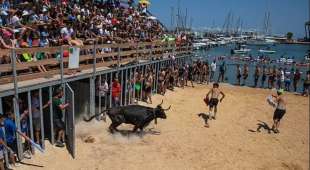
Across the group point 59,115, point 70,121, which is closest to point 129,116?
point 70,121

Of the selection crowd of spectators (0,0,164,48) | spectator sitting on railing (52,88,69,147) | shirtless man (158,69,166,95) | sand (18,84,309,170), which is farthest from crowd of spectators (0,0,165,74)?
sand (18,84,309,170)

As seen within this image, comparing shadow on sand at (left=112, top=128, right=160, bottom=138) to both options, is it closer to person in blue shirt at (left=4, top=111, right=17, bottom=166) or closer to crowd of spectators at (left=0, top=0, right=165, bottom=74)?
crowd of spectators at (left=0, top=0, right=165, bottom=74)

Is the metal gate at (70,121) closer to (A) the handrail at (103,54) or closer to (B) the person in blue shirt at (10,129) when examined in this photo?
(A) the handrail at (103,54)

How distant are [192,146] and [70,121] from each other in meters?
4.68

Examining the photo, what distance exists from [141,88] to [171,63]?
256 inches

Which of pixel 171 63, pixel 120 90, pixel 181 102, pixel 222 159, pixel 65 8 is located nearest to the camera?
pixel 222 159

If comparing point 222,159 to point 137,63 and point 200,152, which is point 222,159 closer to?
point 200,152

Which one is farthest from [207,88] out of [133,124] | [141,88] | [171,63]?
[133,124]

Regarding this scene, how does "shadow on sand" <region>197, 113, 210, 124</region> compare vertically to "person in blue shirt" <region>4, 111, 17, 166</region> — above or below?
below

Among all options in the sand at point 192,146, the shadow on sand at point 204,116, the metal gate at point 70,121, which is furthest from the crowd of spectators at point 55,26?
the shadow on sand at point 204,116

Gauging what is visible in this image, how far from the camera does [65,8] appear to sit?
17125 millimetres

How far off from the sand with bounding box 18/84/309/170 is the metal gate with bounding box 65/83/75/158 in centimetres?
30

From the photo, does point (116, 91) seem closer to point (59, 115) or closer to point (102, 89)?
Answer: point (102, 89)

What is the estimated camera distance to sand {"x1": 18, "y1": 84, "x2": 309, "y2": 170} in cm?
1102
